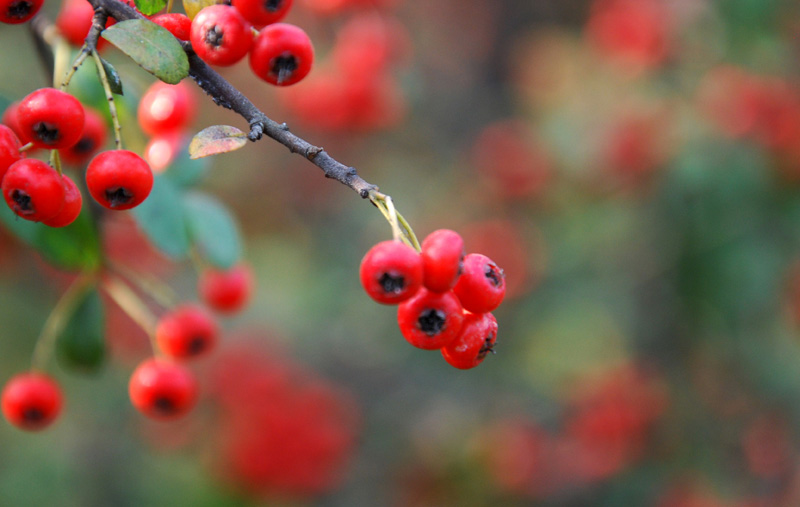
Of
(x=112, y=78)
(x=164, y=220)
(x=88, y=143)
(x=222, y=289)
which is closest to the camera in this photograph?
(x=112, y=78)

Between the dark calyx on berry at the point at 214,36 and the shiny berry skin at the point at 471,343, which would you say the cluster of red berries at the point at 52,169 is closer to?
the dark calyx on berry at the point at 214,36

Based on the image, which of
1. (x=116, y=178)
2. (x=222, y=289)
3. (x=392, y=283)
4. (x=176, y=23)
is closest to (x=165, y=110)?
(x=222, y=289)

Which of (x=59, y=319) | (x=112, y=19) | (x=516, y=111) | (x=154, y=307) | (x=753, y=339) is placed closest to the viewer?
(x=112, y=19)

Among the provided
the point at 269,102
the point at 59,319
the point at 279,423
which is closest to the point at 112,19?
the point at 59,319

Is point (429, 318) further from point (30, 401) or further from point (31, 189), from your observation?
point (30, 401)

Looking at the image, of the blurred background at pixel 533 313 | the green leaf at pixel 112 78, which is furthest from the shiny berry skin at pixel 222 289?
the blurred background at pixel 533 313

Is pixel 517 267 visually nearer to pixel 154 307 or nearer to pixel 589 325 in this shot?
pixel 589 325

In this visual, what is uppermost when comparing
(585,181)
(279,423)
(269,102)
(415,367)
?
(269,102)
